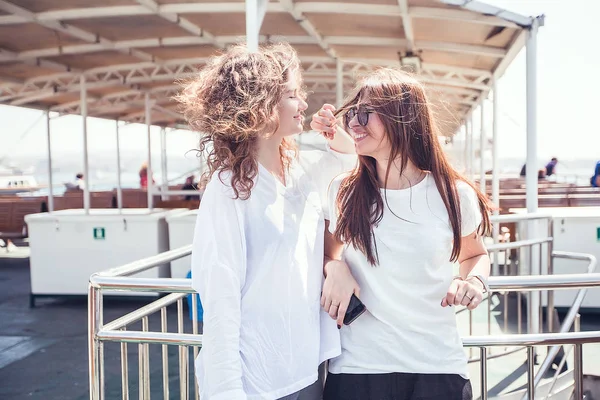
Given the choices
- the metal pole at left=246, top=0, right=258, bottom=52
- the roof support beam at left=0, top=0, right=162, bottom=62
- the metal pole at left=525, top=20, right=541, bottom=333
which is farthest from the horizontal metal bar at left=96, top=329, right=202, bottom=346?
the roof support beam at left=0, top=0, right=162, bottom=62

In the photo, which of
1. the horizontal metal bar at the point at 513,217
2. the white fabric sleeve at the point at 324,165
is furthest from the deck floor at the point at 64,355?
the white fabric sleeve at the point at 324,165

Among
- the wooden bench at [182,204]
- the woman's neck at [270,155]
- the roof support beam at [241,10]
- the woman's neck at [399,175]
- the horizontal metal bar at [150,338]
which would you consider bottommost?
the horizontal metal bar at [150,338]

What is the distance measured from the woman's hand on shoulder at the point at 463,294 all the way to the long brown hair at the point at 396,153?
0.09 metres

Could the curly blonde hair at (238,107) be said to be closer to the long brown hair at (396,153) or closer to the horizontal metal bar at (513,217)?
the long brown hair at (396,153)

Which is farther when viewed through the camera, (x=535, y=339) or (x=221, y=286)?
(x=535, y=339)

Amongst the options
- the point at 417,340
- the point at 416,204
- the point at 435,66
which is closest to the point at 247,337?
the point at 417,340

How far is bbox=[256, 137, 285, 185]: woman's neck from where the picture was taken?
4.91 feet

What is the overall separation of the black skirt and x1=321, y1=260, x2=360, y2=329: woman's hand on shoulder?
160mm

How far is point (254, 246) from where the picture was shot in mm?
1391

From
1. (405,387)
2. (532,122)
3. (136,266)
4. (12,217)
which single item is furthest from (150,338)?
(12,217)

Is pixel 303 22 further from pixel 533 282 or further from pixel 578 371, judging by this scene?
pixel 578 371

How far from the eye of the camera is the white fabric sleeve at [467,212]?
1509mm

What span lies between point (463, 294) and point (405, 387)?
28cm

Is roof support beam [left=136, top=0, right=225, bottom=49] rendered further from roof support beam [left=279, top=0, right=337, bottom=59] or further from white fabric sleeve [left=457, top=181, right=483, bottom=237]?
white fabric sleeve [left=457, top=181, right=483, bottom=237]
